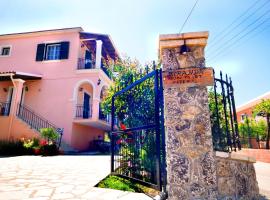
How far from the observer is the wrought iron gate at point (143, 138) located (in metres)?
2.81

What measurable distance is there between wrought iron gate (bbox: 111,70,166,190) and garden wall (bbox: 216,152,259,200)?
741 mm

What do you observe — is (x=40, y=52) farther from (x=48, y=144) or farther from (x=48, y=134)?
(x=48, y=144)

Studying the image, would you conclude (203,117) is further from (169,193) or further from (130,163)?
(130,163)

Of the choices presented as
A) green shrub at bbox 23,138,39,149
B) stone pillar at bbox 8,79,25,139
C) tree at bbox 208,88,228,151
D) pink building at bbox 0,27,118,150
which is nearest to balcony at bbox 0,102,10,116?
pink building at bbox 0,27,118,150

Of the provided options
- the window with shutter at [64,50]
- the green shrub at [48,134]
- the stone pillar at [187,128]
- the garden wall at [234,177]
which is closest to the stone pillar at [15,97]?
the green shrub at [48,134]

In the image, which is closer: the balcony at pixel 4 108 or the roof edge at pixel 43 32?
the balcony at pixel 4 108

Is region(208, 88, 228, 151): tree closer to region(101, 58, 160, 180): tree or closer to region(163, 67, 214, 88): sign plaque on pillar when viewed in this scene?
region(163, 67, 214, 88): sign plaque on pillar

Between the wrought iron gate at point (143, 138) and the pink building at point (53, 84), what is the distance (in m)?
7.98

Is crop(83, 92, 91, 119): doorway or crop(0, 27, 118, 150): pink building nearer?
crop(0, 27, 118, 150): pink building

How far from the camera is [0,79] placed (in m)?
12.9

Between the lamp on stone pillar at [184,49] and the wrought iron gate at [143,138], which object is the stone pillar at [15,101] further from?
the lamp on stone pillar at [184,49]

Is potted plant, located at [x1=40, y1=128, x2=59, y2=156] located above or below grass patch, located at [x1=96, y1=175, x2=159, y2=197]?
above

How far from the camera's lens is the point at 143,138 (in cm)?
369

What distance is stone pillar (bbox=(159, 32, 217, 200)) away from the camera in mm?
2396
